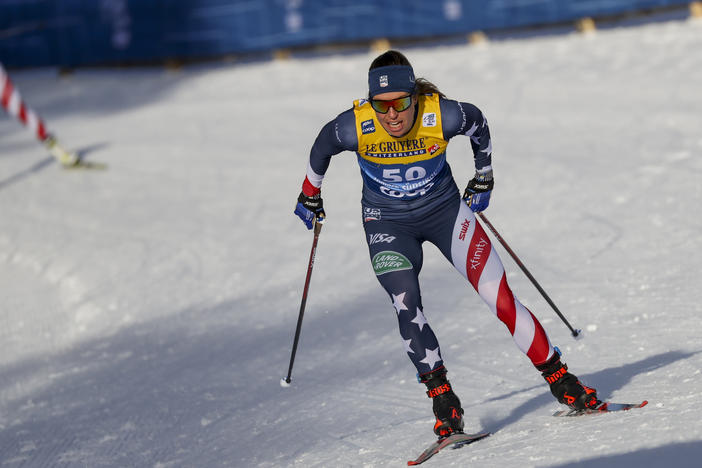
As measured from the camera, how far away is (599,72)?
41.4 feet

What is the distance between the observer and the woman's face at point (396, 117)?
4.40m

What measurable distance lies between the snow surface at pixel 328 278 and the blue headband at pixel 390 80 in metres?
1.72

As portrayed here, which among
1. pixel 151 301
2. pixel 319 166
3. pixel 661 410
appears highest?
pixel 319 166

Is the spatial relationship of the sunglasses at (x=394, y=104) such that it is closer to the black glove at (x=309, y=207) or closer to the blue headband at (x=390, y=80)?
the blue headband at (x=390, y=80)

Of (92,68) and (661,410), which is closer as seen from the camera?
(661,410)

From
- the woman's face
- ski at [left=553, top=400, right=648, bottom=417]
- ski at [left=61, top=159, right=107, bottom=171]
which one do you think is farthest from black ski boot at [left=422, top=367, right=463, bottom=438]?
→ ski at [left=61, top=159, right=107, bottom=171]

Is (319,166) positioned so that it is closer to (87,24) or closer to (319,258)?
(319,258)

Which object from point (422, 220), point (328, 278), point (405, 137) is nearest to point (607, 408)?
point (422, 220)

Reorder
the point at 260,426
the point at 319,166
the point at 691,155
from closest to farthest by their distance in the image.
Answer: the point at 319,166, the point at 260,426, the point at 691,155

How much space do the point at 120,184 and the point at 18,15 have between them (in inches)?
251

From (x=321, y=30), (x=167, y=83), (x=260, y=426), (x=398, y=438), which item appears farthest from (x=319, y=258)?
(x=167, y=83)

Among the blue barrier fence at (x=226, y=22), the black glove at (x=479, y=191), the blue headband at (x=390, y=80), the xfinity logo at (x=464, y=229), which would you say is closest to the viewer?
the blue headband at (x=390, y=80)

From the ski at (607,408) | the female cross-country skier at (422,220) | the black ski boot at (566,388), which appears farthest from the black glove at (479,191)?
the ski at (607,408)

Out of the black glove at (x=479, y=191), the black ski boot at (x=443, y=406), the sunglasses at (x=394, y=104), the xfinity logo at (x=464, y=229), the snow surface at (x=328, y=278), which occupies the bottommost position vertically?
the snow surface at (x=328, y=278)
